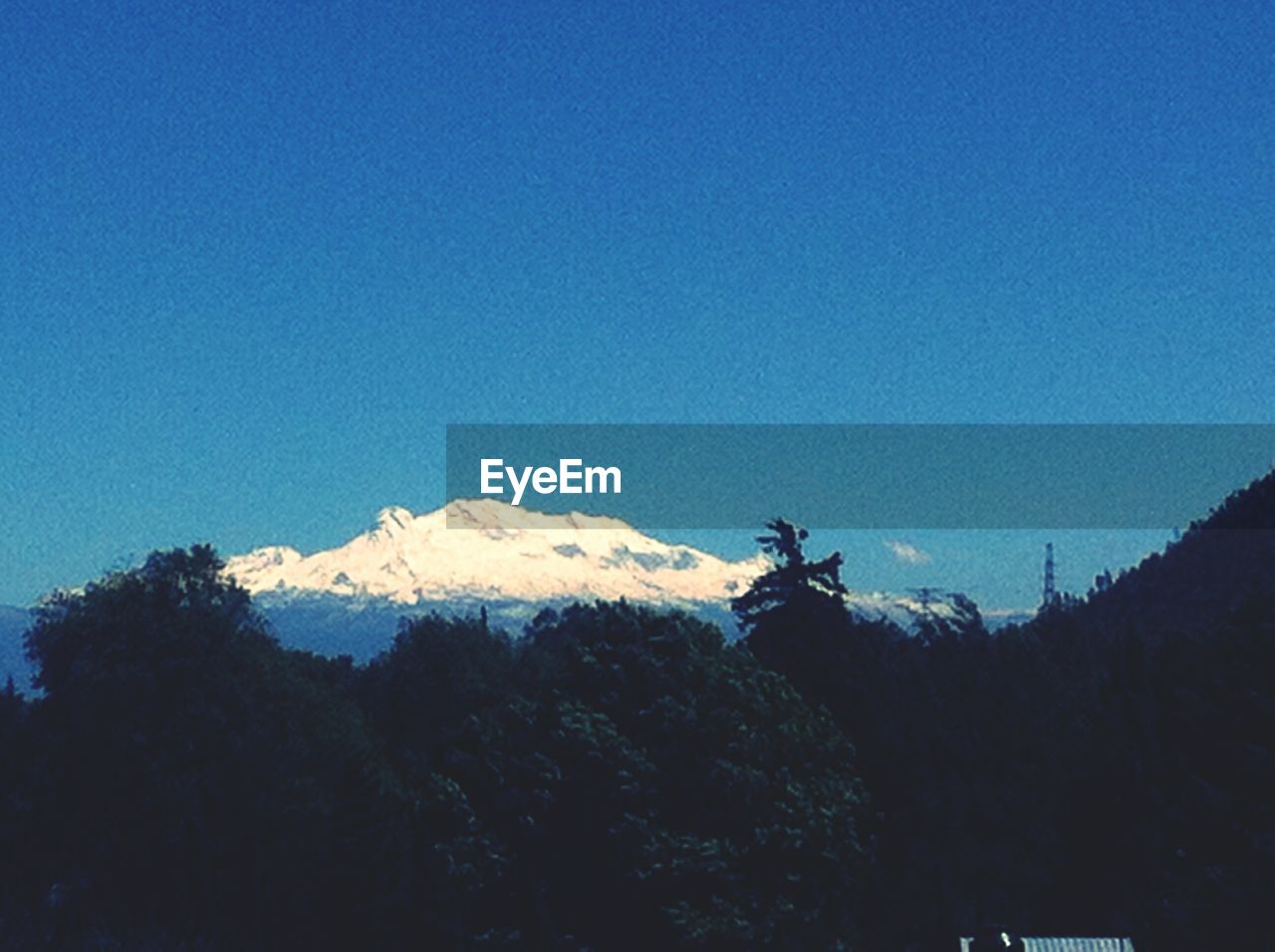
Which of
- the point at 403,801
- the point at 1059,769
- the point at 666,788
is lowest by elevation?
the point at 666,788

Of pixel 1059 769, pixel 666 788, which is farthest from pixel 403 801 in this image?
pixel 1059 769

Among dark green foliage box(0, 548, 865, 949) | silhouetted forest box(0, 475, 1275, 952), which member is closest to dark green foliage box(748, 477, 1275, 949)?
silhouetted forest box(0, 475, 1275, 952)

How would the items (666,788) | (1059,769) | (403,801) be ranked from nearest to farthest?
(666,788) < (1059,769) < (403,801)

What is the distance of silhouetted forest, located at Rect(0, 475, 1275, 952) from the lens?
71.6 m

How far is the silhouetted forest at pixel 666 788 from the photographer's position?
235 ft

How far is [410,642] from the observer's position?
5694 inches

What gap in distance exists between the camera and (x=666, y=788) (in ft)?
239

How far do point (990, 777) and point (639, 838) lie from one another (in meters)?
27.2

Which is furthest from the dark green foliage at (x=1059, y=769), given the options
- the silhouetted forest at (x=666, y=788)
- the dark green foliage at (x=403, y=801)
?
the dark green foliage at (x=403, y=801)

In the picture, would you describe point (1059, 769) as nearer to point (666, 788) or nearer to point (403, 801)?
point (666, 788)

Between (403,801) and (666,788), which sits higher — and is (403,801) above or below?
above

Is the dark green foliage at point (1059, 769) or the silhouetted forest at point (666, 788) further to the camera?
the silhouetted forest at point (666, 788)

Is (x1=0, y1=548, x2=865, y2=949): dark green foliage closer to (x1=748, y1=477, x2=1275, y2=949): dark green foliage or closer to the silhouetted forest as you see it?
the silhouetted forest

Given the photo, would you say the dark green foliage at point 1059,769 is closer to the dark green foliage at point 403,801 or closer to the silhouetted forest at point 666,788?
the silhouetted forest at point 666,788
